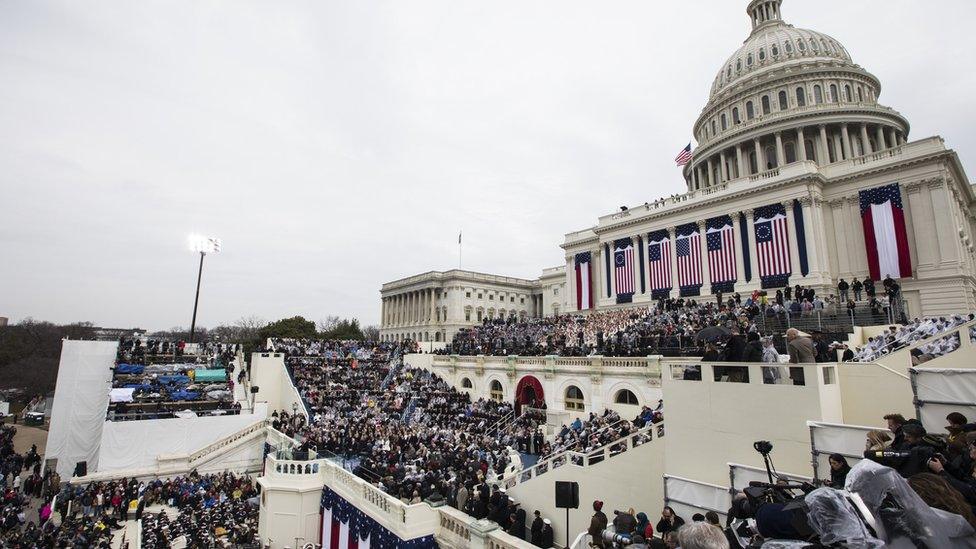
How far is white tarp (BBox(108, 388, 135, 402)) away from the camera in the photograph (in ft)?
98.2

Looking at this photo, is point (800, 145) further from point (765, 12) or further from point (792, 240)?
point (765, 12)

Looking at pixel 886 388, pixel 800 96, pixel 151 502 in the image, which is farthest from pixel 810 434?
pixel 800 96

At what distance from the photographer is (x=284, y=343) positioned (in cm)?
4397

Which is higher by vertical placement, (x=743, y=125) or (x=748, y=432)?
(x=743, y=125)

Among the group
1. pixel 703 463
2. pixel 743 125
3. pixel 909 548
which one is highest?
pixel 743 125

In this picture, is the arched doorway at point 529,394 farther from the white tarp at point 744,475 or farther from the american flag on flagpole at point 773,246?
the american flag on flagpole at point 773,246

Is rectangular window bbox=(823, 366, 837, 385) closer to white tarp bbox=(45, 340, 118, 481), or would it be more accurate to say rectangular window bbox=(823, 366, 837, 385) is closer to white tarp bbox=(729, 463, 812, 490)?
white tarp bbox=(729, 463, 812, 490)

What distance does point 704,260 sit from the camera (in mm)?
42062

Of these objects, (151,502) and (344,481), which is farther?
(151,502)

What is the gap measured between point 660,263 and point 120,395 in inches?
1707

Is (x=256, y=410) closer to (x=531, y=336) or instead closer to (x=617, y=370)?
(x=531, y=336)

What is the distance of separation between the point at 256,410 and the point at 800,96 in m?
63.3

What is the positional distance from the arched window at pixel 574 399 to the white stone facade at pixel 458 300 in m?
60.2

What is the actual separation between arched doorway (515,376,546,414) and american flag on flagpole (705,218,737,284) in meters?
20.1
